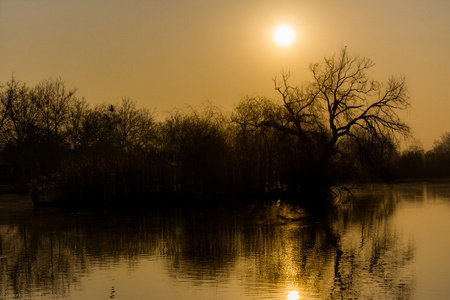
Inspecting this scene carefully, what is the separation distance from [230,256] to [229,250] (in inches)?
46.1

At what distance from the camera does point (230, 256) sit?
18281 millimetres

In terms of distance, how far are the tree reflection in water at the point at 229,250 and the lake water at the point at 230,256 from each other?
33 millimetres

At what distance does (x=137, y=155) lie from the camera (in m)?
41.3

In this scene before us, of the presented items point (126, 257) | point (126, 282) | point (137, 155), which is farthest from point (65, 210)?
point (126, 282)

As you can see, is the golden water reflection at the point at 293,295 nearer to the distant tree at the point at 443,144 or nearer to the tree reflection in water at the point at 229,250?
the tree reflection in water at the point at 229,250

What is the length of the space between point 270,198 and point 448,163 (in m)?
47.8

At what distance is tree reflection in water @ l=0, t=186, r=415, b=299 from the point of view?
14.4 m

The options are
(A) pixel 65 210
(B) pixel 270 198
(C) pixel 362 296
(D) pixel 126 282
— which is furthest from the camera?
(B) pixel 270 198

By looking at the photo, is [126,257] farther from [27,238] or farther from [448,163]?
[448,163]

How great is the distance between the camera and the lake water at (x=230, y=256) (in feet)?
45.4

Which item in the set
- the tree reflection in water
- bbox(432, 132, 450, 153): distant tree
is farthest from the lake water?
bbox(432, 132, 450, 153): distant tree

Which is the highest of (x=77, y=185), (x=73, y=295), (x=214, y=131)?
(x=214, y=131)

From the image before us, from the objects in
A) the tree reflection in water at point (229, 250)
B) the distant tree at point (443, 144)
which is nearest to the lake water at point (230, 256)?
the tree reflection in water at point (229, 250)

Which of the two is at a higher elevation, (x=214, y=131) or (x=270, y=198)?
(x=214, y=131)
